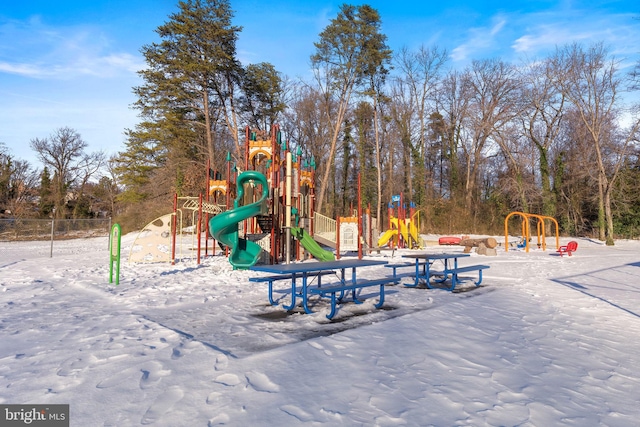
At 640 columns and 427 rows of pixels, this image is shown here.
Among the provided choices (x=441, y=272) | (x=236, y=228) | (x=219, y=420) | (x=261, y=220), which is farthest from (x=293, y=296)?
(x=261, y=220)

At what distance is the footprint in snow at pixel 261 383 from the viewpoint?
10.5 feet

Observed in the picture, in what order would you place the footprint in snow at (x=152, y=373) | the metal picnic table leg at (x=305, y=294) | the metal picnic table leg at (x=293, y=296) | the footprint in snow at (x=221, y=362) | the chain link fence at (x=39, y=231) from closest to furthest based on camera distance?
the footprint in snow at (x=152, y=373) → the footprint in snow at (x=221, y=362) → the metal picnic table leg at (x=305, y=294) → the metal picnic table leg at (x=293, y=296) → the chain link fence at (x=39, y=231)

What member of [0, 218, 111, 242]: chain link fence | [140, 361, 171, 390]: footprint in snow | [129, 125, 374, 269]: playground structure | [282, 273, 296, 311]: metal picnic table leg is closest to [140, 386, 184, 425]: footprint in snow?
[140, 361, 171, 390]: footprint in snow

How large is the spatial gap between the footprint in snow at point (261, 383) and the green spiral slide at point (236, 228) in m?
7.17

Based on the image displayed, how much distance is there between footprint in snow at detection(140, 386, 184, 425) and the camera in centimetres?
272

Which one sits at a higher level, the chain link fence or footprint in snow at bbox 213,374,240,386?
the chain link fence

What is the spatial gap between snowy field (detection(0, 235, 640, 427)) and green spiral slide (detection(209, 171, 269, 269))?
3.43 metres

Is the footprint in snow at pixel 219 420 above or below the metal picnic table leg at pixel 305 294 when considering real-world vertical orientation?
below

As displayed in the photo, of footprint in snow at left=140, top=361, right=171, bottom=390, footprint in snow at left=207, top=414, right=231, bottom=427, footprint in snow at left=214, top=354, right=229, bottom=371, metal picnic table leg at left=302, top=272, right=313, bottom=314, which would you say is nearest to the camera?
footprint in snow at left=207, top=414, right=231, bottom=427

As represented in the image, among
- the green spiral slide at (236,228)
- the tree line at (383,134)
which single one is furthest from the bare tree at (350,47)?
the green spiral slide at (236,228)

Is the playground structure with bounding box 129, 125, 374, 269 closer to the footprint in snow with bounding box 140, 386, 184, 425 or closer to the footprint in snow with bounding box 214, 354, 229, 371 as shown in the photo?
the footprint in snow with bounding box 214, 354, 229, 371

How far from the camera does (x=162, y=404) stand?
293cm

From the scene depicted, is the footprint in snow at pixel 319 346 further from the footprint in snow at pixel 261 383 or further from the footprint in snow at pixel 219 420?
the footprint in snow at pixel 219 420

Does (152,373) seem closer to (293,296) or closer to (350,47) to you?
(293,296)
